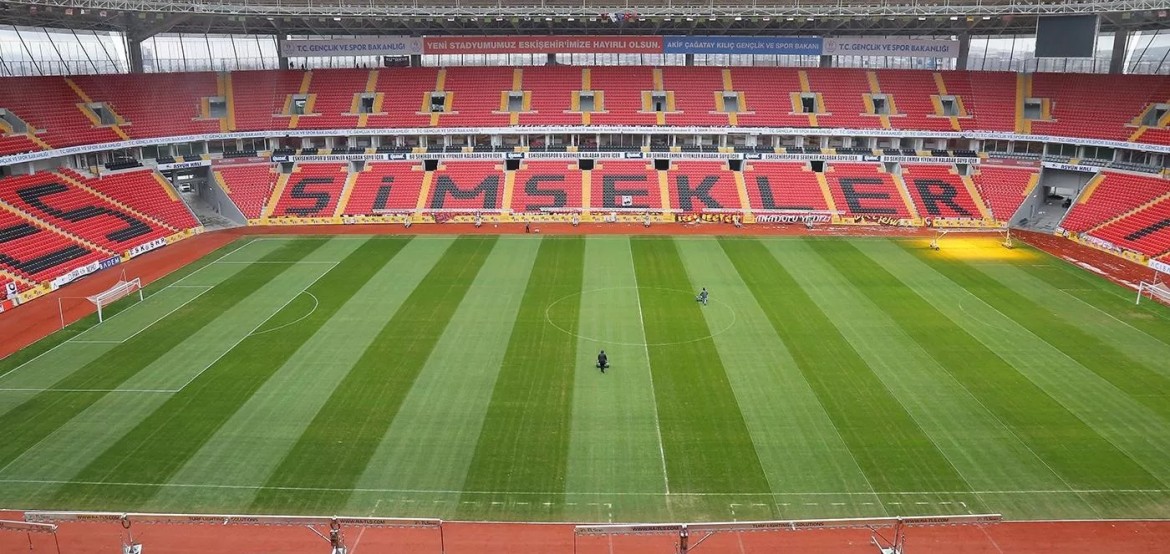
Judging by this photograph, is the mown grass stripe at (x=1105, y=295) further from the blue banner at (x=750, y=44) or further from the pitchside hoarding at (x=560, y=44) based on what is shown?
the pitchside hoarding at (x=560, y=44)

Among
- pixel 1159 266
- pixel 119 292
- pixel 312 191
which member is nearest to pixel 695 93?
pixel 312 191

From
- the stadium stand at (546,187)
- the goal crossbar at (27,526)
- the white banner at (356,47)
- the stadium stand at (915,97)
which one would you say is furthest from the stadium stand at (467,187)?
the goal crossbar at (27,526)

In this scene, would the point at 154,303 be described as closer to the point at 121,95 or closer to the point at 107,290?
the point at 107,290

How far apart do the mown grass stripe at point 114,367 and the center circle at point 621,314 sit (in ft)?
46.3

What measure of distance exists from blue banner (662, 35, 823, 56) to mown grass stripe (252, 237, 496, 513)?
31.5 m

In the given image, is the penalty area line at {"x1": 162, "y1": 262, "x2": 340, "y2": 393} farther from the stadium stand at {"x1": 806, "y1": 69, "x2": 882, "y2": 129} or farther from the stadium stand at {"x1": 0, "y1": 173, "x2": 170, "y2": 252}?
the stadium stand at {"x1": 806, "y1": 69, "x2": 882, "y2": 129}

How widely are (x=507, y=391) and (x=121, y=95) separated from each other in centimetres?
4241

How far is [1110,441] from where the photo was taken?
66.9 feet

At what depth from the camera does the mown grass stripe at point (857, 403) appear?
61.9 feet

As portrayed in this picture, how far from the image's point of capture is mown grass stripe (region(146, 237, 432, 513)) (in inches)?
719

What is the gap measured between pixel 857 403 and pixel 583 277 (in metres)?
16.6

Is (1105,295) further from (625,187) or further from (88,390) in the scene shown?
(88,390)

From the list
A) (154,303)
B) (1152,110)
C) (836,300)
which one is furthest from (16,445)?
(1152,110)

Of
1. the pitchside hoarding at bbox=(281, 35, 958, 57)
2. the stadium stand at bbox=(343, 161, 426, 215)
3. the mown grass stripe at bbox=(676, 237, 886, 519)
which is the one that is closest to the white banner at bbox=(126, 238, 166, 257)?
the stadium stand at bbox=(343, 161, 426, 215)
